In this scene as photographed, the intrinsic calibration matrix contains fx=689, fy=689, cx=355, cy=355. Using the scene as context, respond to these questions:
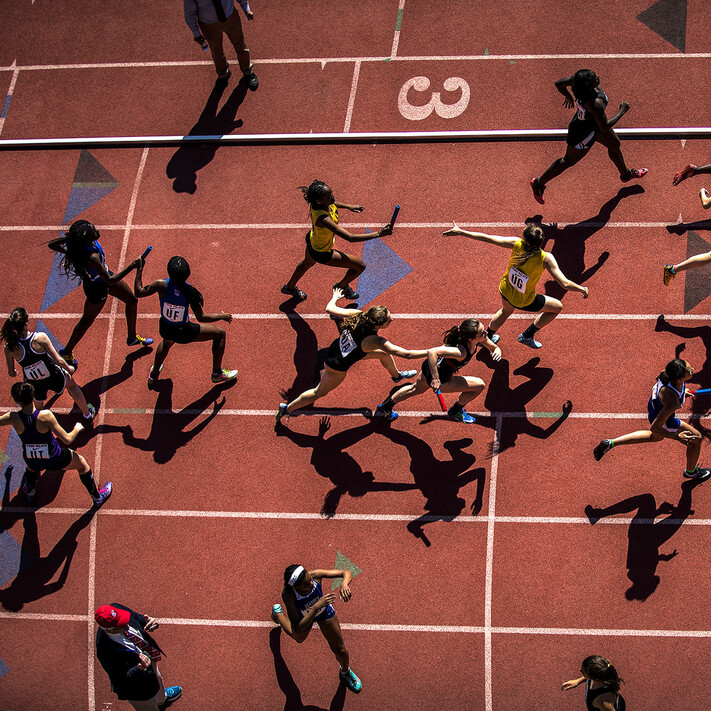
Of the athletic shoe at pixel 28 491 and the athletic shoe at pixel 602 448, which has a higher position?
the athletic shoe at pixel 602 448

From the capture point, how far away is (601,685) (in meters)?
6.15

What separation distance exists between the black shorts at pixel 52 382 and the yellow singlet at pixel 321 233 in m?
3.32

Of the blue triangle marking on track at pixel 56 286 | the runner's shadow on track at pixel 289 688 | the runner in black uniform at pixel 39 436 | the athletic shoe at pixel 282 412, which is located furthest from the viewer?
the blue triangle marking on track at pixel 56 286

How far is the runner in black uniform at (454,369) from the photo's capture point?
7.17 metres

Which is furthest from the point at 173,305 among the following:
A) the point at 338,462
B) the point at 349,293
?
the point at 338,462

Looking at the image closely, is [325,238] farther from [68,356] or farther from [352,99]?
[68,356]

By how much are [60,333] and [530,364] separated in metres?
6.23

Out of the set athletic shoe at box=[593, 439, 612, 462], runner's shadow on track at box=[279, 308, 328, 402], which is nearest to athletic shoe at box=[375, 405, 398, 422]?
runner's shadow on track at box=[279, 308, 328, 402]

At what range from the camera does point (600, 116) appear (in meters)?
8.25

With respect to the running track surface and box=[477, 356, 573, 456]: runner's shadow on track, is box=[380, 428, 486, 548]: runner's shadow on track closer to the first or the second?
the running track surface

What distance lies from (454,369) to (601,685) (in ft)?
10.9

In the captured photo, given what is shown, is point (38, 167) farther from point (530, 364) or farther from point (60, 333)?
point (530, 364)

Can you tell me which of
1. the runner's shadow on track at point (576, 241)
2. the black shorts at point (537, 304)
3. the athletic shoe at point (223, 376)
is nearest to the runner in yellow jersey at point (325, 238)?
the athletic shoe at point (223, 376)

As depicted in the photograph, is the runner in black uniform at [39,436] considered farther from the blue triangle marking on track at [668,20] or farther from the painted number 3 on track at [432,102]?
the blue triangle marking on track at [668,20]
